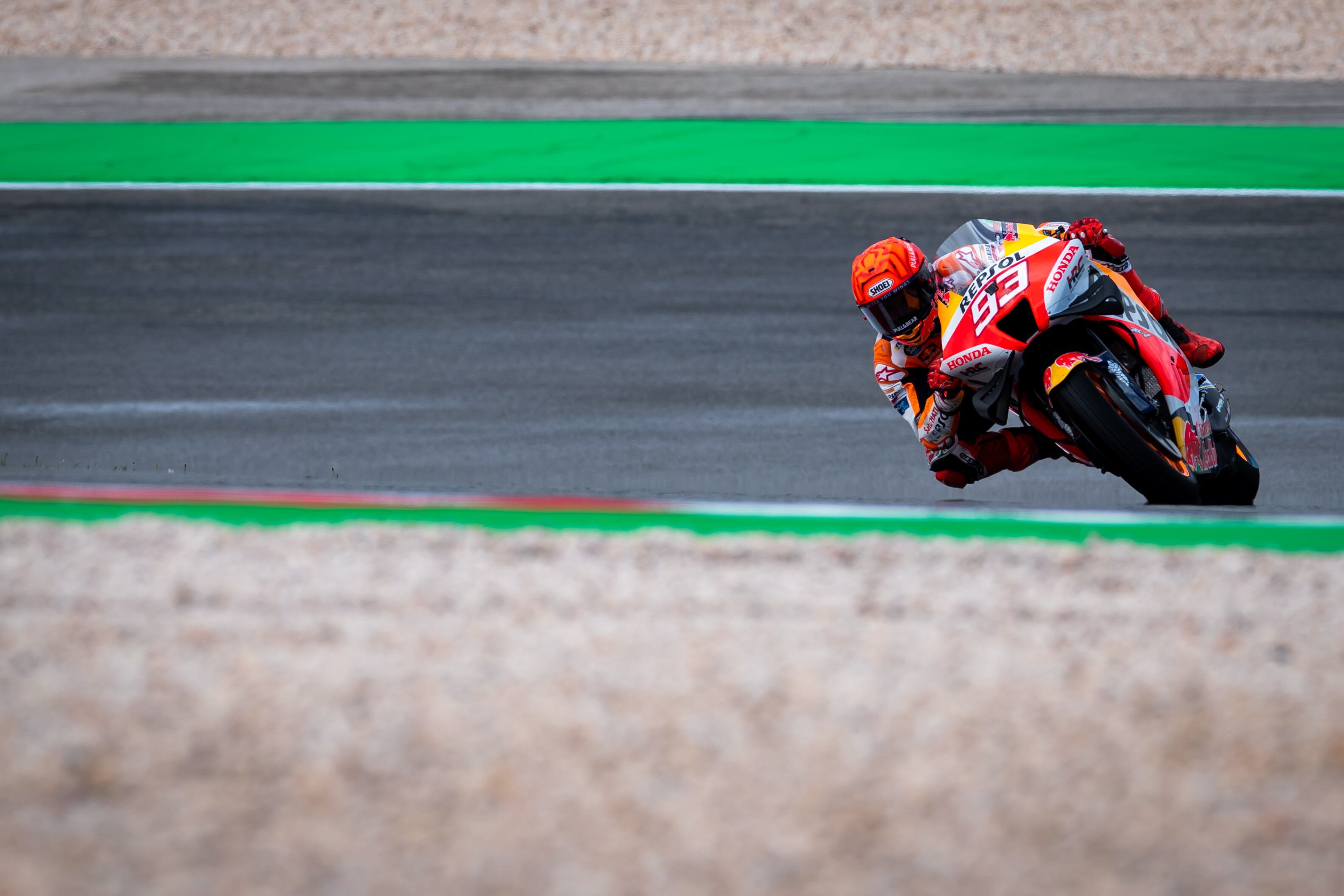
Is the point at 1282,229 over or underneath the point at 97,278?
underneath

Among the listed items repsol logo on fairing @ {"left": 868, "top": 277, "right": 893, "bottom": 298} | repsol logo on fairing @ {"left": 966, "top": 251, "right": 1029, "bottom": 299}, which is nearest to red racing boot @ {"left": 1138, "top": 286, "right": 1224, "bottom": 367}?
repsol logo on fairing @ {"left": 966, "top": 251, "right": 1029, "bottom": 299}

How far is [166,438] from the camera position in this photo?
7289 mm

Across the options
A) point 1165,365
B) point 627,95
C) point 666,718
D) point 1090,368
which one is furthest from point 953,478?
point 627,95

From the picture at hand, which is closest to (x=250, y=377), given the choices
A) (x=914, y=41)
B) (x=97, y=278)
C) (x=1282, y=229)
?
(x=97, y=278)

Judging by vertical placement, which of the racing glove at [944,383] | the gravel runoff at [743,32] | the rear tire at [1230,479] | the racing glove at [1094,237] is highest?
the gravel runoff at [743,32]

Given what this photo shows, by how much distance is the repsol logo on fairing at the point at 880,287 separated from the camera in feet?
17.8

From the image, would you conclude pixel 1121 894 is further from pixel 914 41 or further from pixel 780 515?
pixel 914 41

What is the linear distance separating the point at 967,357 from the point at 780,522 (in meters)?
0.96

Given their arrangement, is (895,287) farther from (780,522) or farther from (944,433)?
(780,522)

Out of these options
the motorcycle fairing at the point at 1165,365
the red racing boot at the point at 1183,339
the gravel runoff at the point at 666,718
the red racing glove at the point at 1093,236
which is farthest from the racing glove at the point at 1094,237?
the gravel runoff at the point at 666,718

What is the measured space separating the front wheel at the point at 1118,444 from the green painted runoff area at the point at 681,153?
5864mm

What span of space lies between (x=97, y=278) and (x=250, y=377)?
2.11 m

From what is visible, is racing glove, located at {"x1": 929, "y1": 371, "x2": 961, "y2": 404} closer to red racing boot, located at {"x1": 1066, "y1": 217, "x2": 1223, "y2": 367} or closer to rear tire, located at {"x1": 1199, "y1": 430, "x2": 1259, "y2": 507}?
red racing boot, located at {"x1": 1066, "y1": 217, "x2": 1223, "y2": 367}

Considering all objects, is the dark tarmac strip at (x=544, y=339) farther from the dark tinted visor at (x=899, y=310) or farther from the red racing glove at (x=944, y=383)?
the dark tinted visor at (x=899, y=310)
